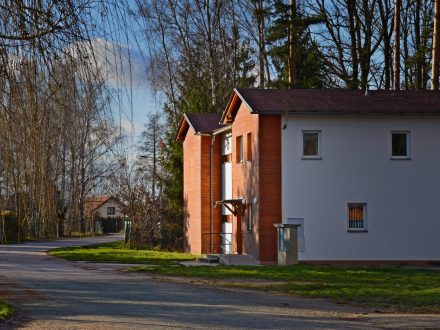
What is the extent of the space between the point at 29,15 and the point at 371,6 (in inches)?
1838

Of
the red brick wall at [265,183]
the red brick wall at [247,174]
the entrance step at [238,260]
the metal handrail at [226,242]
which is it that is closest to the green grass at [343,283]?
the entrance step at [238,260]

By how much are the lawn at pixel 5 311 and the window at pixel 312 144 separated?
77.1ft

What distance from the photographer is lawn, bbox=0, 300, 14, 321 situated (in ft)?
48.6

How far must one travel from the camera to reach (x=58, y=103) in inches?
267

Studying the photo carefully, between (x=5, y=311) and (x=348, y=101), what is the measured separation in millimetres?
26529

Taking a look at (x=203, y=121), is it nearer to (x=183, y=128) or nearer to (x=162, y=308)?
(x=183, y=128)

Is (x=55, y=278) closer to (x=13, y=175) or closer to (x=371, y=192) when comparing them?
Result: (x=371, y=192)

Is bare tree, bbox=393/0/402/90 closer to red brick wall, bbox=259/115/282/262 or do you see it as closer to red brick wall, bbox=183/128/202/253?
red brick wall, bbox=259/115/282/262

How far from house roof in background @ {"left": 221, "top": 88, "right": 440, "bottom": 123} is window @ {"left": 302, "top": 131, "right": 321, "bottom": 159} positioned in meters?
1.26

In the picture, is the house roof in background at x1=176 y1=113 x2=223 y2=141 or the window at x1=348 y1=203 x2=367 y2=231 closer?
the window at x1=348 y1=203 x2=367 y2=231

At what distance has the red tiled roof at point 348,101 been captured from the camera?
38094 mm

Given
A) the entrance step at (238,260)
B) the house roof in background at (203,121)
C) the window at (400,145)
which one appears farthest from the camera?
the house roof in background at (203,121)

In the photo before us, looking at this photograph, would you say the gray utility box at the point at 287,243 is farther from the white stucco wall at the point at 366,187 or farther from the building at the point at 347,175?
the white stucco wall at the point at 366,187

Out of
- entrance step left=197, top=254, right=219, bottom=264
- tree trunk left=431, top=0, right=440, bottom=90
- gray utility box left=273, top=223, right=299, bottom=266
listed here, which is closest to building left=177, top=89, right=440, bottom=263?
tree trunk left=431, top=0, right=440, bottom=90
